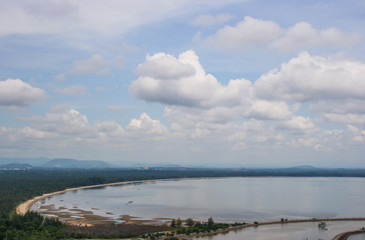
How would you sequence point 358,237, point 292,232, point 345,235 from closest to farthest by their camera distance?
point 358,237 → point 345,235 → point 292,232

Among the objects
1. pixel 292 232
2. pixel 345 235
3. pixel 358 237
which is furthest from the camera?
pixel 292 232

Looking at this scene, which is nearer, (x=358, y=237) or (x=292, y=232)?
(x=358, y=237)

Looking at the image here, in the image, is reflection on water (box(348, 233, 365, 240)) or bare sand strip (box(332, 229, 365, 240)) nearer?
bare sand strip (box(332, 229, 365, 240))

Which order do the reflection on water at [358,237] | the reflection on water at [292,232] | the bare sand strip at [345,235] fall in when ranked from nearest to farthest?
the bare sand strip at [345,235], the reflection on water at [292,232], the reflection on water at [358,237]

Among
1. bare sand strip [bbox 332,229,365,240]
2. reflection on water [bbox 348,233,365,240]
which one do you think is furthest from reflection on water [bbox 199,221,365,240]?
reflection on water [bbox 348,233,365,240]

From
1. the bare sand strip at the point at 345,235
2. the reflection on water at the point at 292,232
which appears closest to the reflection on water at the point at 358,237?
the bare sand strip at the point at 345,235

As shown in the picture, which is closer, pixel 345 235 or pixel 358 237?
pixel 358 237

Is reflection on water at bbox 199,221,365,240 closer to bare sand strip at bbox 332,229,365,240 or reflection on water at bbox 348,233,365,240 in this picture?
bare sand strip at bbox 332,229,365,240

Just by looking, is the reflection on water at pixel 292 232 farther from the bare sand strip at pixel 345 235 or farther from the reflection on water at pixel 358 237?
the reflection on water at pixel 358 237

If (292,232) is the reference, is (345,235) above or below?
above

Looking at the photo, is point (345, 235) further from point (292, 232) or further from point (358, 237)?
point (292, 232)

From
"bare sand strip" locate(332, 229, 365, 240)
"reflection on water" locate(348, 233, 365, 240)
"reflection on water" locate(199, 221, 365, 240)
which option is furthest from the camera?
"reflection on water" locate(348, 233, 365, 240)

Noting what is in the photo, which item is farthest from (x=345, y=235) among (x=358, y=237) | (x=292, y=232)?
(x=292, y=232)
